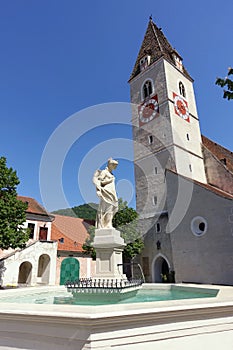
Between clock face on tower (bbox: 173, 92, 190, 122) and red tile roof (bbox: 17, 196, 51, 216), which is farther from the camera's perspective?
clock face on tower (bbox: 173, 92, 190, 122)

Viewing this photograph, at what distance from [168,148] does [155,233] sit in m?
8.61

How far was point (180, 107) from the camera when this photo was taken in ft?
87.7

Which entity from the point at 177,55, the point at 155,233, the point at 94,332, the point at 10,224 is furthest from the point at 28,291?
the point at 177,55

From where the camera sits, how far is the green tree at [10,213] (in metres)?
15.8

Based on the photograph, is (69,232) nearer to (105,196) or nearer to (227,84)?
(105,196)

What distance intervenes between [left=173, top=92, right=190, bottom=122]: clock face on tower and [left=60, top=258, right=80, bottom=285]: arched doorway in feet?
62.9

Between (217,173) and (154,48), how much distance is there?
704 inches

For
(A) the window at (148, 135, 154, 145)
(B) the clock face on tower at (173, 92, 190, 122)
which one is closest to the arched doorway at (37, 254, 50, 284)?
(A) the window at (148, 135, 154, 145)

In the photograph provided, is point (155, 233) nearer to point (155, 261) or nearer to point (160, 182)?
point (155, 261)

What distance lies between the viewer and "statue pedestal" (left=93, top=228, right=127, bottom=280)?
6.47m

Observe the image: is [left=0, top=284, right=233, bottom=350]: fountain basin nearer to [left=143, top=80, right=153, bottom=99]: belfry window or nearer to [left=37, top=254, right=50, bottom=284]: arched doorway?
[left=37, top=254, right=50, bottom=284]: arched doorway

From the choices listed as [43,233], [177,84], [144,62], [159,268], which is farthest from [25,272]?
[144,62]

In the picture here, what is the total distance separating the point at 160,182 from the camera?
24141 mm

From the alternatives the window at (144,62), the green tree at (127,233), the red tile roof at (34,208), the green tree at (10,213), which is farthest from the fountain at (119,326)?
the window at (144,62)
